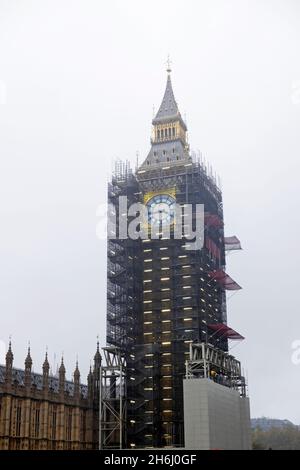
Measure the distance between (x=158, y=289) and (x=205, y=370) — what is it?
2573cm

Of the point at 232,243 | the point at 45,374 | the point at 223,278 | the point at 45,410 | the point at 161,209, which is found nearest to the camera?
the point at 45,410

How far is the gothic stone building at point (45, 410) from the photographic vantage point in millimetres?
119250

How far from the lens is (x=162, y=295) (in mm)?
150375

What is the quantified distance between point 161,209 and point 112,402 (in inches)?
1834

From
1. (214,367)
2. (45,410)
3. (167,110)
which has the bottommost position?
(45,410)

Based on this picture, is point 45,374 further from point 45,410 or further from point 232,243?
point 232,243

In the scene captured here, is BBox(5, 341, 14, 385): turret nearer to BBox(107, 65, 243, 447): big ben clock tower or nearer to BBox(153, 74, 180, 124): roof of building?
BBox(107, 65, 243, 447): big ben clock tower

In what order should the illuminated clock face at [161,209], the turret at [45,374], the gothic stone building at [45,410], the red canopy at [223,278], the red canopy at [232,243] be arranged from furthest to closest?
the red canopy at [232,243] → the illuminated clock face at [161,209] → the red canopy at [223,278] → the turret at [45,374] → the gothic stone building at [45,410]

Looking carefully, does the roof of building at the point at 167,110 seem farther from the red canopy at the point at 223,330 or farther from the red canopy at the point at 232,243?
the red canopy at the point at 223,330

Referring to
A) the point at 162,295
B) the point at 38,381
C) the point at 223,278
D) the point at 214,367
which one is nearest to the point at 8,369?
the point at 38,381

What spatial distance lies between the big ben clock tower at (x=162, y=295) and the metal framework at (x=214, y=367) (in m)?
3.54

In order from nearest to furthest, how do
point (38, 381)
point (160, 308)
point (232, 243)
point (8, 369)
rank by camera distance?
point (8, 369) → point (38, 381) → point (160, 308) → point (232, 243)

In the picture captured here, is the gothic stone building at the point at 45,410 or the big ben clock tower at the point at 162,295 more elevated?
the big ben clock tower at the point at 162,295

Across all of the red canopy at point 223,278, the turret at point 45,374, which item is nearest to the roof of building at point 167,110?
the red canopy at point 223,278
